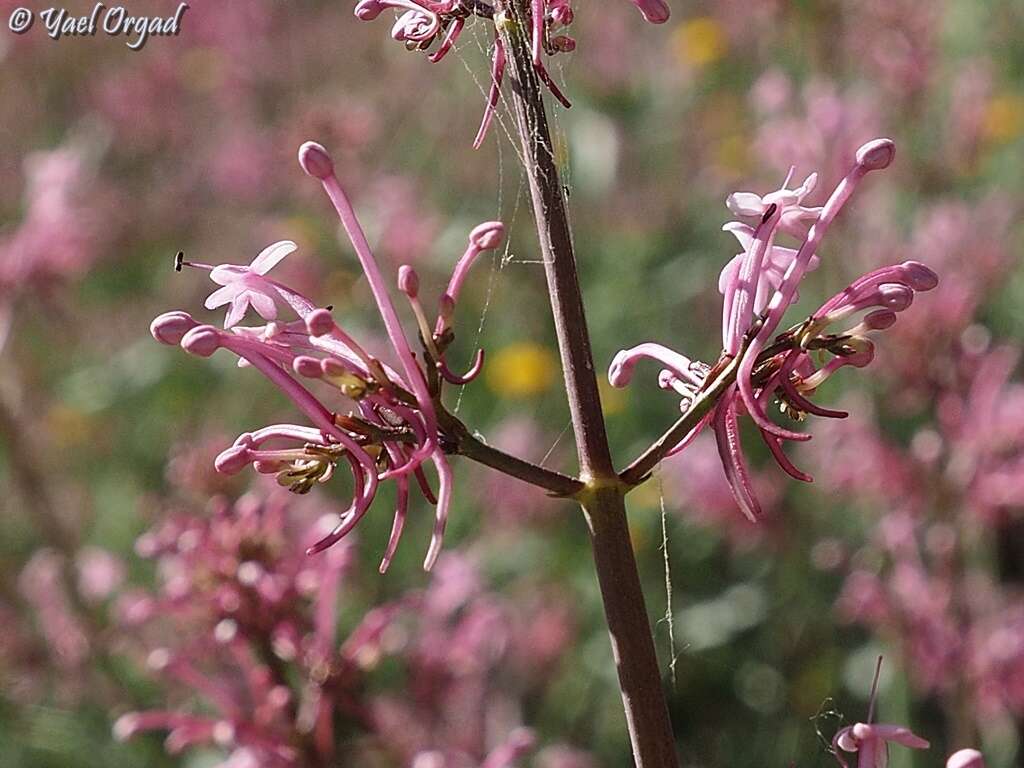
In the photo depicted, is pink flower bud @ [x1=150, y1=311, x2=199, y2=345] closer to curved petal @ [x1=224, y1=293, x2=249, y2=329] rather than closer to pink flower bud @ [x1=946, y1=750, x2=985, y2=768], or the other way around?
curved petal @ [x1=224, y1=293, x2=249, y2=329]

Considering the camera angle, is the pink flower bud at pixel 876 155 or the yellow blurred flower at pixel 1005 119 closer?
the pink flower bud at pixel 876 155

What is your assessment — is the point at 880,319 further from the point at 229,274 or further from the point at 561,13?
the point at 229,274

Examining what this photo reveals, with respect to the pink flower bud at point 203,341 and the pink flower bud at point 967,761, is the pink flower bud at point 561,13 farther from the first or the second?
the pink flower bud at point 967,761

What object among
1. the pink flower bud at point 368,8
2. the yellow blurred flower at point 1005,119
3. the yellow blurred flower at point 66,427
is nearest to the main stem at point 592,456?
the pink flower bud at point 368,8

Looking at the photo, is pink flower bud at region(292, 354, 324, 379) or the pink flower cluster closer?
pink flower bud at region(292, 354, 324, 379)

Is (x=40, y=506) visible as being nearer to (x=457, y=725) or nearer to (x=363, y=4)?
(x=457, y=725)

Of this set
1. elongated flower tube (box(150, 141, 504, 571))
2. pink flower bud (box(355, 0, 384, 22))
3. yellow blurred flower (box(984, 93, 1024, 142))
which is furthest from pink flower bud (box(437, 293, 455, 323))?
yellow blurred flower (box(984, 93, 1024, 142))

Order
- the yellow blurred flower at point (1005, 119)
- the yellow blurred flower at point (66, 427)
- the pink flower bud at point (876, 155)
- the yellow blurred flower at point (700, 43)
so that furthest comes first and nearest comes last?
the yellow blurred flower at point (700, 43), the yellow blurred flower at point (1005, 119), the yellow blurred flower at point (66, 427), the pink flower bud at point (876, 155)
